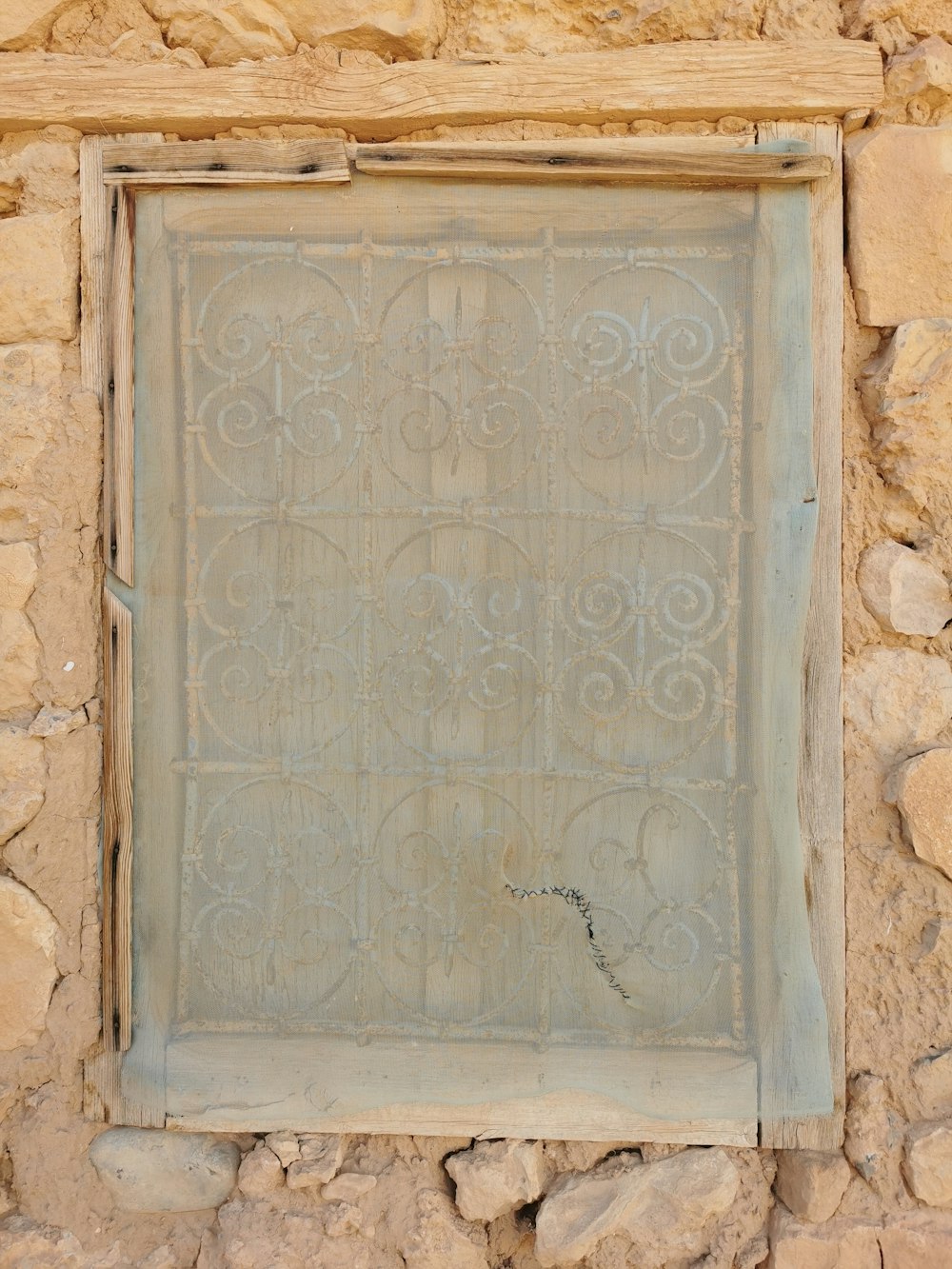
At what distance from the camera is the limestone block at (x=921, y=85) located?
5.67ft

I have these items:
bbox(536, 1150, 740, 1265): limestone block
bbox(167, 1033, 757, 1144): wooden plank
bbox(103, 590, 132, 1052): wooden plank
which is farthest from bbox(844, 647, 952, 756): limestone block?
bbox(103, 590, 132, 1052): wooden plank

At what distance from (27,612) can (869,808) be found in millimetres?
1627

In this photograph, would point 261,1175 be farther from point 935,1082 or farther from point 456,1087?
point 935,1082

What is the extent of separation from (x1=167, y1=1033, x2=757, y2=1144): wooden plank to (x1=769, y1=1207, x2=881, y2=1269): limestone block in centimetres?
18

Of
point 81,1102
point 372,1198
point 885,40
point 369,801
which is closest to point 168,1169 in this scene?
point 81,1102

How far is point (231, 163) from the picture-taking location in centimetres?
181

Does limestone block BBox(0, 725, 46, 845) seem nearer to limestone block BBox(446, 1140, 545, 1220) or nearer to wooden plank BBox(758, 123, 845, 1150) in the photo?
limestone block BBox(446, 1140, 545, 1220)

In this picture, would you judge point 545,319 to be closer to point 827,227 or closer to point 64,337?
point 827,227

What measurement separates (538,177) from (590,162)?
0.10m

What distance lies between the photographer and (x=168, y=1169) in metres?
1.84

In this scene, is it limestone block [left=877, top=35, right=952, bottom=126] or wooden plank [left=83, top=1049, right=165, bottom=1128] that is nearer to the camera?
limestone block [left=877, top=35, right=952, bottom=126]

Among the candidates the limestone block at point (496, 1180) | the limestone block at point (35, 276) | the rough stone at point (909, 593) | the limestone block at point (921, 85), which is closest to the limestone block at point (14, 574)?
the limestone block at point (35, 276)

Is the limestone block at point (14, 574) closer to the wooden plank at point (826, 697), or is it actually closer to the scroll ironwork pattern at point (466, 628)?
the scroll ironwork pattern at point (466, 628)

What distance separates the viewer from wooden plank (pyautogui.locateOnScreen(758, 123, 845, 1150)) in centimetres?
180
